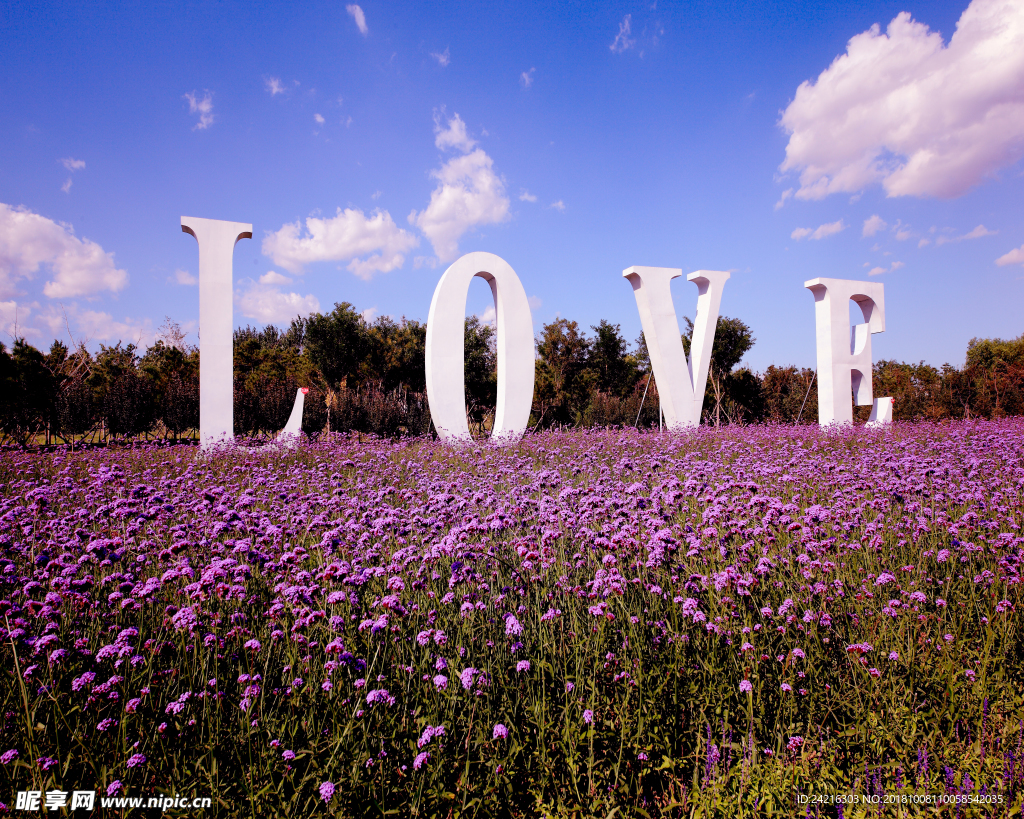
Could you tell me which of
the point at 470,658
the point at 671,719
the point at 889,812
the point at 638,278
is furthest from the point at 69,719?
the point at 638,278

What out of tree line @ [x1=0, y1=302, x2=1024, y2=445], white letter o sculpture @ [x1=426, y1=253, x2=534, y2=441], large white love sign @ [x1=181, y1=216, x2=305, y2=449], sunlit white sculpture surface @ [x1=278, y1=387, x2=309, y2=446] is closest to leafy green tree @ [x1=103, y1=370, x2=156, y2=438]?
tree line @ [x1=0, y1=302, x2=1024, y2=445]

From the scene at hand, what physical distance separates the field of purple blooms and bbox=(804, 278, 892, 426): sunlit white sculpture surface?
11.7m

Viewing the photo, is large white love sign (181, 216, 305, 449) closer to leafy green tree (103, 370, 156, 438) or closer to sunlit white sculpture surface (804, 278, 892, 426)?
leafy green tree (103, 370, 156, 438)

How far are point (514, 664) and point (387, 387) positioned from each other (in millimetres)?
28343

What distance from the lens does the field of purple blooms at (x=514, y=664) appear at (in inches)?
67.1

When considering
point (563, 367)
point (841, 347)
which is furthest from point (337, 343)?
point (841, 347)

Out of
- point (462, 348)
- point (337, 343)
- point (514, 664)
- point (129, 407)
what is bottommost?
point (514, 664)

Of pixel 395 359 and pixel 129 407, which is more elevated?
pixel 395 359

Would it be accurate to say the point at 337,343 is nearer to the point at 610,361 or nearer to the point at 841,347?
the point at 610,361

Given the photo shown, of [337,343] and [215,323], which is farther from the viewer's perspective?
[337,343]

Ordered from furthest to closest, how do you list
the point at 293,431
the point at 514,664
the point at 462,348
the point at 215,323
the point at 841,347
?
the point at 841,347 < the point at 293,431 < the point at 462,348 < the point at 215,323 < the point at 514,664

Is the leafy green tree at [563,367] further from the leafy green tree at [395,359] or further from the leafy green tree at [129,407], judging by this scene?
the leafy green tree at [129,407]

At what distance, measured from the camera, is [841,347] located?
14281 millimetres

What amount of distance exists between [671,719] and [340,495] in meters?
2.99
